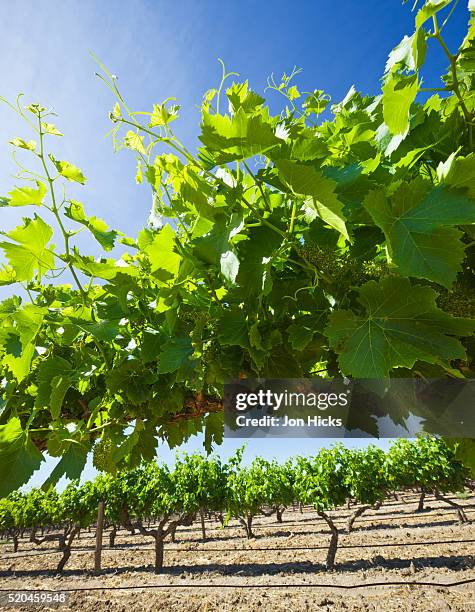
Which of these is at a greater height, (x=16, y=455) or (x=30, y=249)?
(x=30, y=249)

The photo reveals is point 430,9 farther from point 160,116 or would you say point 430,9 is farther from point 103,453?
point 103,453

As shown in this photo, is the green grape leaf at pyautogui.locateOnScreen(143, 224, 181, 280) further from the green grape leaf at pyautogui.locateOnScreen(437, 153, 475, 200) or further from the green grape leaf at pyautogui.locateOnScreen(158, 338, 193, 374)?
the green grape leaf at pyautogui.locateOnScreen(437, 153, 475, 200)

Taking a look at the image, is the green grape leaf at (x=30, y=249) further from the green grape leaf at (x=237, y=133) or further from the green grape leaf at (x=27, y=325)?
the green grape leaf at (x=237, y=133)

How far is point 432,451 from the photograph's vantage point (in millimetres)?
18031

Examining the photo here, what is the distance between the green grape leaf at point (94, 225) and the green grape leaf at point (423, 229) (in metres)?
0.78

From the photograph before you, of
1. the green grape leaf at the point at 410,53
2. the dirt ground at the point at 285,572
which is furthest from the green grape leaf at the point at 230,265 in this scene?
the dirt ground at the point at 285,572

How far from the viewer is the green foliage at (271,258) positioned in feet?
2.49

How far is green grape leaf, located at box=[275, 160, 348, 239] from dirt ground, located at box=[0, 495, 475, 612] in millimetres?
12179

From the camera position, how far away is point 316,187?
0.71 meters

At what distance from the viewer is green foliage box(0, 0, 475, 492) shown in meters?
0.76

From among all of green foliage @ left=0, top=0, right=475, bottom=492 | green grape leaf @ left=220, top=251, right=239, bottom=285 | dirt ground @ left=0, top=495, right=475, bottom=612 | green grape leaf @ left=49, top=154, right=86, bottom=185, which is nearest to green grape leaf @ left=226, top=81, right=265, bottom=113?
green foliage @ left=0, top=0, right=475, bottom=492

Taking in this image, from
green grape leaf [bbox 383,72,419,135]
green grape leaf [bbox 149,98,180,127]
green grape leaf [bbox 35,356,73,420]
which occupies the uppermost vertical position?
green grape leaf [bbox 149,98,180,127]

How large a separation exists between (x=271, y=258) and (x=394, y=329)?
0.93 ft

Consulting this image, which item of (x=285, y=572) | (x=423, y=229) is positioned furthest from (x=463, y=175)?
(x=285, y=572)
